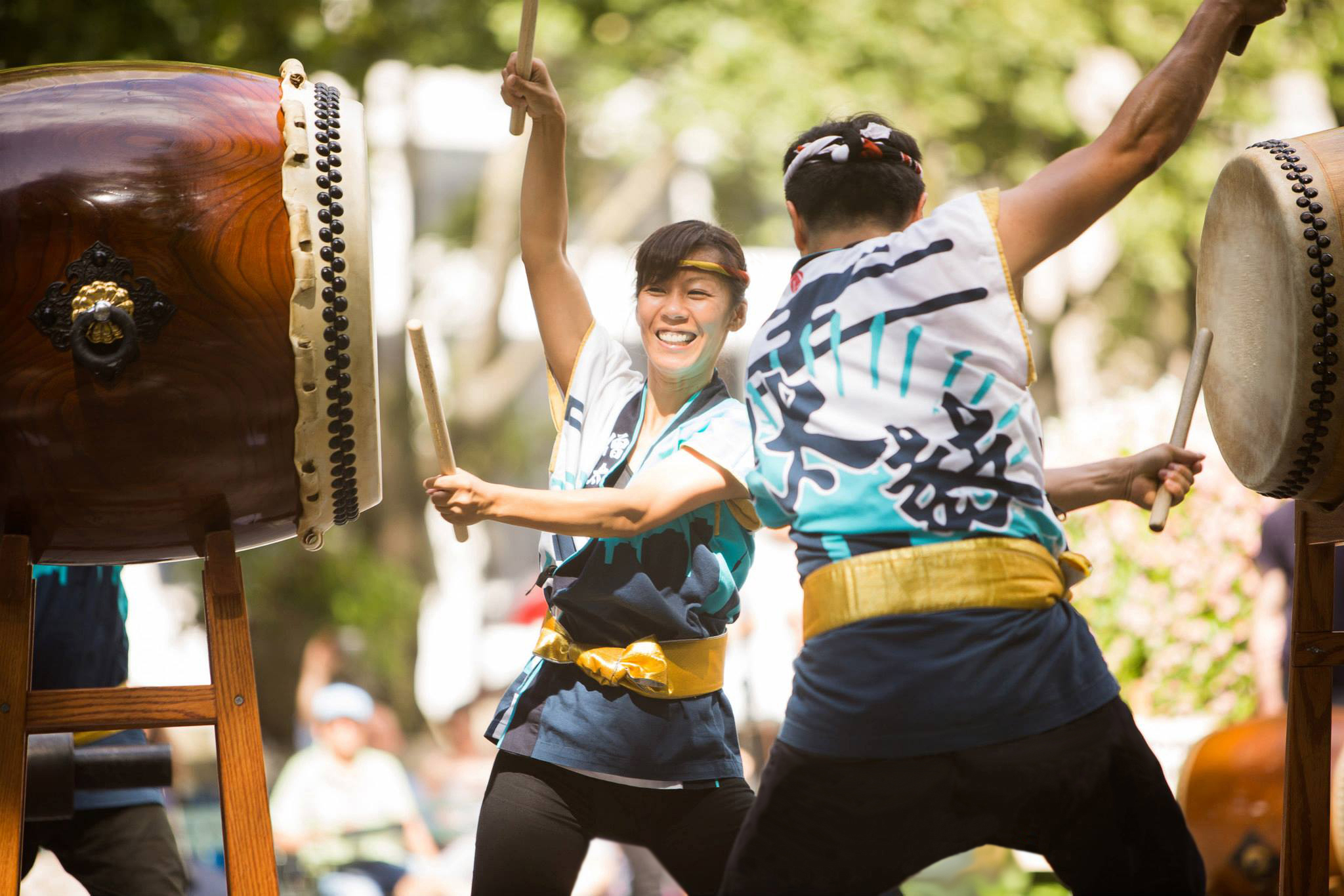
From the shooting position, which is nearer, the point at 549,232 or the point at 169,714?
the point at 169,714

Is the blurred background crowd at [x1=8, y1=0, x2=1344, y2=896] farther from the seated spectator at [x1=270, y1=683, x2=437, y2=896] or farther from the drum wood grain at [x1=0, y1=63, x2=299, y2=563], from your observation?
the drum wood grain at [x1=0, y1=63, x2=299, y2=563]

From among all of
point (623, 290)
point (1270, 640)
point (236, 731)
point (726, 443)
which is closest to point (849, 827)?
point (726, 443)

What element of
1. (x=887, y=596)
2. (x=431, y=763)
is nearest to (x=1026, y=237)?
(x=887, y=596)

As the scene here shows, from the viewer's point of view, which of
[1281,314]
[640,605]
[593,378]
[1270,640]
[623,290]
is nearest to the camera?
[640,605]

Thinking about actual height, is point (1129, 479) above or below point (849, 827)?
above

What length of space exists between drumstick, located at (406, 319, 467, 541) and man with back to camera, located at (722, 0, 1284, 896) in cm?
50

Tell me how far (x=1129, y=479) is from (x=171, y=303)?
1412 millimetres

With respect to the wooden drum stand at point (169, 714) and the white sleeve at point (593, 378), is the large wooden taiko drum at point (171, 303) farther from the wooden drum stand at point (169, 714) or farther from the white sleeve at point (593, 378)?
the white sleeve at point (593, 378)

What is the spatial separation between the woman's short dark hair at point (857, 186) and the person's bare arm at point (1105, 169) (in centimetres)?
16

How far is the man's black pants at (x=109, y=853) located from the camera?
260 centimetres

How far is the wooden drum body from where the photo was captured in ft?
11.9

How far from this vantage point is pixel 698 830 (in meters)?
2.10

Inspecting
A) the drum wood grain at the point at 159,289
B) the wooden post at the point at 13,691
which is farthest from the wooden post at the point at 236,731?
the wooden post at the point at 13,691

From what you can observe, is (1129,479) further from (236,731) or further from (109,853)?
(109,853)
